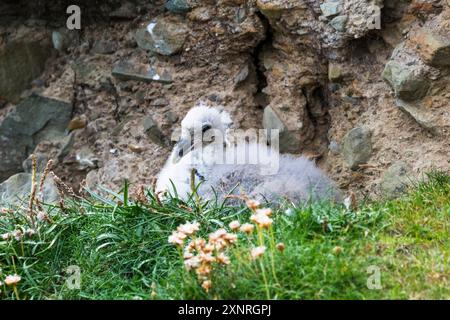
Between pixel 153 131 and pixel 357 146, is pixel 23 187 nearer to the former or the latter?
pixel 153 131

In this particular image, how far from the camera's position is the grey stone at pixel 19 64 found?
20.7 feet

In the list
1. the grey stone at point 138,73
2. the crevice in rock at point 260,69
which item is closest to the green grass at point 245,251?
the grey stone at point 138,73

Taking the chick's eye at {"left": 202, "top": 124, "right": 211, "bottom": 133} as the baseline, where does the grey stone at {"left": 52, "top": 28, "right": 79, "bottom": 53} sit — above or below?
above

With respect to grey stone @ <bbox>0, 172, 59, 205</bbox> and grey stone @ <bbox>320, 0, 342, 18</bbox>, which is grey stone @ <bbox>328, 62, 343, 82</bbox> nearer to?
grey stone @ <bbox>320, 0, 342, 18</bbox>

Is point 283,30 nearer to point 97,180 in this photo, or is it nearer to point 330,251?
point 97,180

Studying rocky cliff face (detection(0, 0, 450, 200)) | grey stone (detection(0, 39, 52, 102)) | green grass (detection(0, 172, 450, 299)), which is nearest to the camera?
green grass (detection(0, 172, 450, 299))

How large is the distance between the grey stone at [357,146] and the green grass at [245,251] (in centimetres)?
93

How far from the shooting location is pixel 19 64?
6.35 meters

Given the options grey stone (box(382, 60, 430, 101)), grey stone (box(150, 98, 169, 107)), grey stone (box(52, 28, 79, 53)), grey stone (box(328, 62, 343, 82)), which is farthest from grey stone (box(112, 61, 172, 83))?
grey stone (box(382, 60, 430, 101))

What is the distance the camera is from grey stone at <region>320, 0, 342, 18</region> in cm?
526

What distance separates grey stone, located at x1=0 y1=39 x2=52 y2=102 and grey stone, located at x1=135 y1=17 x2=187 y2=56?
87 centimetres

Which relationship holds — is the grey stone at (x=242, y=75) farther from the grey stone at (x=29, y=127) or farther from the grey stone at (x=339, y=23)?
the grey stone at (x=29, y=127)
